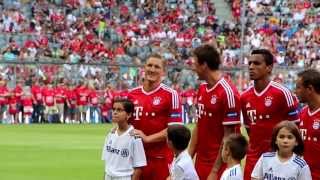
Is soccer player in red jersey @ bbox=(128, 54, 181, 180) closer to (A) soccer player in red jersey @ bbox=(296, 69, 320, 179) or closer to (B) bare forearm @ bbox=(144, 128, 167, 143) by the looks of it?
(B) bare forearm @ bbox=(144, 128, 167, 143)

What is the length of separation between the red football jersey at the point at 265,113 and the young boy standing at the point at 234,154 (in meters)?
1.08

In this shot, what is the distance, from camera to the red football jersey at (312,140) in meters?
9.17

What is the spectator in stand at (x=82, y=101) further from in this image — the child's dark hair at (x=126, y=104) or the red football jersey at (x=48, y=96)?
the child's dark hair at (x=126, y=104)

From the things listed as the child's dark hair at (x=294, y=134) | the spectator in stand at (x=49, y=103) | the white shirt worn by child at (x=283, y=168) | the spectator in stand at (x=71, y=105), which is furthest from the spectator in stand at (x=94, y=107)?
the child's dark hair at (x=294, y=134)

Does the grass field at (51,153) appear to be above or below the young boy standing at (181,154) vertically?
below

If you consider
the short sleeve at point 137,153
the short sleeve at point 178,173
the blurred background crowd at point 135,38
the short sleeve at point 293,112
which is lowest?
the short sleeve at point 178,173

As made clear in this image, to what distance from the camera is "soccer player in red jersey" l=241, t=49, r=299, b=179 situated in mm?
9719

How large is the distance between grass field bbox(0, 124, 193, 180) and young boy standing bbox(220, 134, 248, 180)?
873cm

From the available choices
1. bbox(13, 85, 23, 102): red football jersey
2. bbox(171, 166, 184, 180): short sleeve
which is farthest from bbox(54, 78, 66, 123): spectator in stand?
bbox(171, 166, 184, 180): short sleeve

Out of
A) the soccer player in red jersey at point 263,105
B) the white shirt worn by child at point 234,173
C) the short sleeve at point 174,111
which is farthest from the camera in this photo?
the short sleeve at point 174,111

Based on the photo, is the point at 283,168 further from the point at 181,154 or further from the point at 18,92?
the point at 18,92

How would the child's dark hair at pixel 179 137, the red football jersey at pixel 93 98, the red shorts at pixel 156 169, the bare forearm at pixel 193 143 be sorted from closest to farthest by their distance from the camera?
the child's dark hair at pixel 179 137
the bare forearm at pixel 193 143
the red shorts at pixel 156 169
the red football jersey at pixel 93 98

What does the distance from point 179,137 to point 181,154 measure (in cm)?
17

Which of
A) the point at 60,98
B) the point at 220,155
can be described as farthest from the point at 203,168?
the point at 60,98
